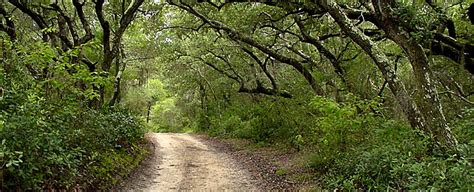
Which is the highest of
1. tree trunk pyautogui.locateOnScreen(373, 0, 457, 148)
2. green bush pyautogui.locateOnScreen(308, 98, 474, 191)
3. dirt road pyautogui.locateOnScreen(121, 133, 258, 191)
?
tree trunk pyautogui.locateOnScreen(373, 0, 457, 148)

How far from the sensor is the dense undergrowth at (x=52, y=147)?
5477 mm

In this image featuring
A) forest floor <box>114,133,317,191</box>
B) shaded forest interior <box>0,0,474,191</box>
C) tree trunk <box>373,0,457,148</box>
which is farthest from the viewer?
forest floor <box>114,133,317,191</box>

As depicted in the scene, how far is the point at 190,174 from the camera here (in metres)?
11.2

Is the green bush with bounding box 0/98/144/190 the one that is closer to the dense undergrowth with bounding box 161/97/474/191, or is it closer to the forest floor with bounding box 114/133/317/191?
the forest floor with bounding box 114/133/317/191

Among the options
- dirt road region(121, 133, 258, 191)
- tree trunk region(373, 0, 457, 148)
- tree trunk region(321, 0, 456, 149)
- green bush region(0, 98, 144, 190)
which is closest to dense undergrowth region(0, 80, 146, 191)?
green bush region(0, 98, 144, 190)

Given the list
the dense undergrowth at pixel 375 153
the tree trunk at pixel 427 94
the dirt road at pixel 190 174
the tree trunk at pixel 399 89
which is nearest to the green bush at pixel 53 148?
the dirt road at pixel 190 174

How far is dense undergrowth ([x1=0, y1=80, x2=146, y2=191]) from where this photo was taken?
5.48 metres

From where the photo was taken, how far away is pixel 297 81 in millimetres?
16078

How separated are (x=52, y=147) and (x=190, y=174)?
5.42 m

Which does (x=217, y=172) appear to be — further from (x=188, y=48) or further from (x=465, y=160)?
(x=188, y=48)

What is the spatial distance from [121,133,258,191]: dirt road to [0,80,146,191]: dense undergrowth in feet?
2.37

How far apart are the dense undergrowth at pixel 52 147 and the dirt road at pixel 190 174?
72 cm

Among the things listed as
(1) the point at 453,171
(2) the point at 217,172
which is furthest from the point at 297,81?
(1) the point at 453,171

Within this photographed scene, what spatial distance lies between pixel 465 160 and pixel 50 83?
296 inches
